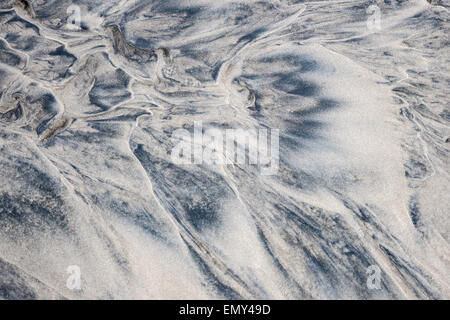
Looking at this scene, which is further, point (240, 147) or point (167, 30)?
point (167, 30)

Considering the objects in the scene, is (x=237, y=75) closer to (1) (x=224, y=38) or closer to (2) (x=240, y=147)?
(1) (x=224, y=38)

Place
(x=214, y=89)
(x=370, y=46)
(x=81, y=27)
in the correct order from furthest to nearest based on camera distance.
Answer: (x=81, y=27) < (x=370, y=46) < (x=214, y=89)

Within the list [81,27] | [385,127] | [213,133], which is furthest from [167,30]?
[385,127]

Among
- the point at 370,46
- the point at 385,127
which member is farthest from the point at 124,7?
the point at 385,127

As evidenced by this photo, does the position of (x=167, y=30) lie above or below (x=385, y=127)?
above

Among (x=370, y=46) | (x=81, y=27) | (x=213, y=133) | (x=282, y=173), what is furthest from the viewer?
(x=81, y=27)

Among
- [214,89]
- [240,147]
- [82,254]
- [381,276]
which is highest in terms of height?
[214,89]
